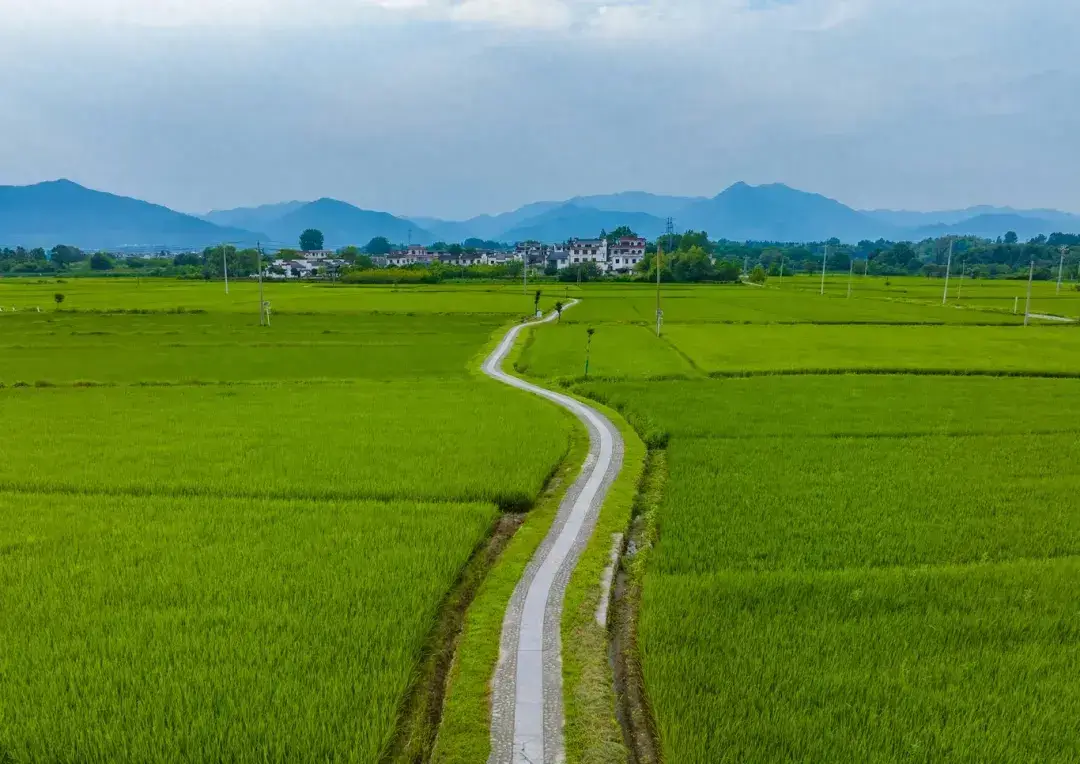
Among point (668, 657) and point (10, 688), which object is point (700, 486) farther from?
point (10, 688)

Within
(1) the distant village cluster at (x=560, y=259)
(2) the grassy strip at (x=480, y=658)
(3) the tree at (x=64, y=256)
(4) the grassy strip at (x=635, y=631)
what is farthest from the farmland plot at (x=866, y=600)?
(3) the tree at (x=64, y=256)

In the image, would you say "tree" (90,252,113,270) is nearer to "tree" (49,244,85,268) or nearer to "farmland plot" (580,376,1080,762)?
"tree" (49,244,85,268)

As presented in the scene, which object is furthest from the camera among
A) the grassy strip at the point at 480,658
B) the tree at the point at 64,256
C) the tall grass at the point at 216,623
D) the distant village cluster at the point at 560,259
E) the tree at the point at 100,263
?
the tree at the point at 64,256

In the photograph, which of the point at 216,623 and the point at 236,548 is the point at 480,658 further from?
the point at 236,548

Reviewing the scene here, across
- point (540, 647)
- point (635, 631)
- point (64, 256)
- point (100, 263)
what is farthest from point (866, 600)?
point (64, 256)

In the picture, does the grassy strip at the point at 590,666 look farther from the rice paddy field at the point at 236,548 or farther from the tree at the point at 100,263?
the tree at the point at 100,263
